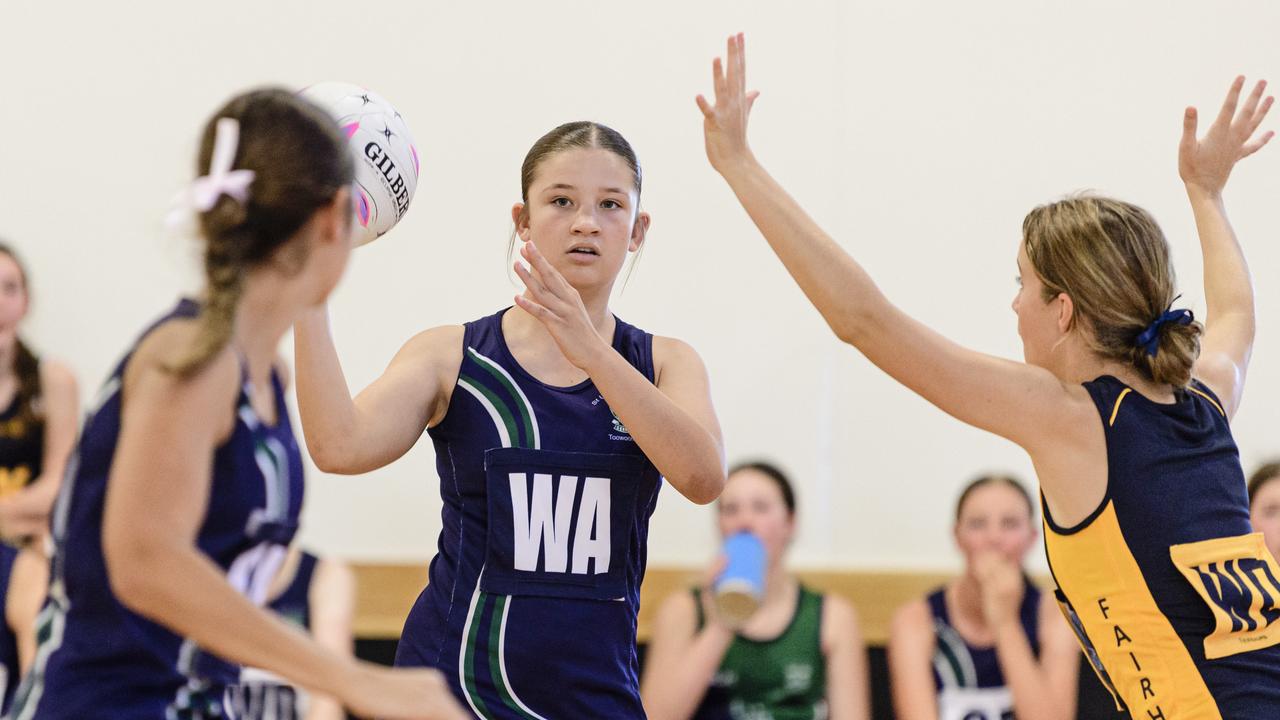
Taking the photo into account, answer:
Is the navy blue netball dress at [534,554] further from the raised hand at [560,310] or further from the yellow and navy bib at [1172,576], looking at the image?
the yellow and navy bib at [1172,576]

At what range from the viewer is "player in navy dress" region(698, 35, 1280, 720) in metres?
2.02

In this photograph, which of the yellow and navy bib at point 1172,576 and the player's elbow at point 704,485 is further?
the player's elbow at point 704,485

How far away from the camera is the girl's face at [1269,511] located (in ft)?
12.8

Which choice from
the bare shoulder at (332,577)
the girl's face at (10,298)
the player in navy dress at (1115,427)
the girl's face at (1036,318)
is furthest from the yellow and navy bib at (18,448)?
the girl's face at (1036,318)

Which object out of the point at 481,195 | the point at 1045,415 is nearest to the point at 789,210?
the point at 1045,415

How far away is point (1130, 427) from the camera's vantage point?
205 centimetres

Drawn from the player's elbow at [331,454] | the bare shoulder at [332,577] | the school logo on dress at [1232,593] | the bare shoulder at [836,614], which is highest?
the player's elbow at [331,454]

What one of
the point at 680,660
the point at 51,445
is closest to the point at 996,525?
the point at 680,660

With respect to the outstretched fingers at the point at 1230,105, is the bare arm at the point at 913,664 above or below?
below

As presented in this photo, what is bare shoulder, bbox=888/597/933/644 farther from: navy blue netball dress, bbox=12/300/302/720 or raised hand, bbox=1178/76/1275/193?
navy blue netball dress, bbox=12/300/302/720

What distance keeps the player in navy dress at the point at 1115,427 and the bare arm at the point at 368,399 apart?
0.63 meters

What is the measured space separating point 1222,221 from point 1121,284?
617 mm

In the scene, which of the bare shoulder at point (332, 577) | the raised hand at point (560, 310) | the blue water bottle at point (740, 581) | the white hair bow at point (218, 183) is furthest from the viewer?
the bare shoulder at point (332, 577)

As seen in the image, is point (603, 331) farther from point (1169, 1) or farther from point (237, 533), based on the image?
point (1169, 1)
